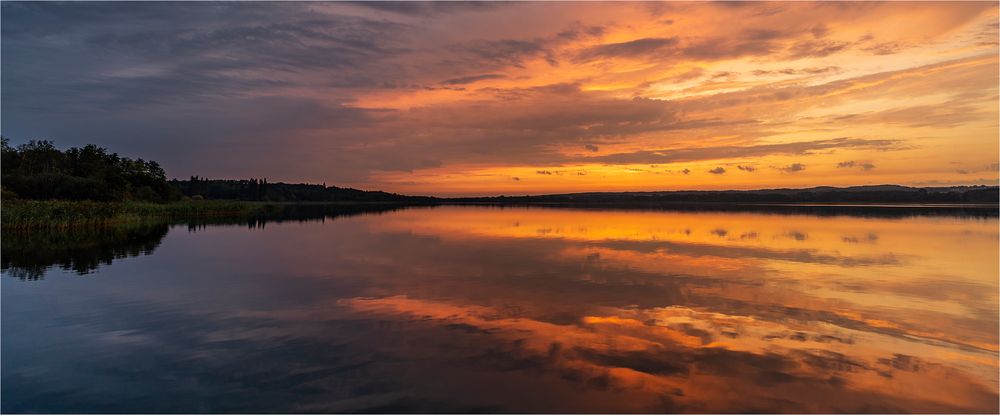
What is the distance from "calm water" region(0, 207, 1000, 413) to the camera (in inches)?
357

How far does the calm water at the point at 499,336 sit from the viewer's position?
9.08 metres

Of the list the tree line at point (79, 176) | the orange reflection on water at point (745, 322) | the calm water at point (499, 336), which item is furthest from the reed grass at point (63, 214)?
the orange reflection on water at point (745, 322)

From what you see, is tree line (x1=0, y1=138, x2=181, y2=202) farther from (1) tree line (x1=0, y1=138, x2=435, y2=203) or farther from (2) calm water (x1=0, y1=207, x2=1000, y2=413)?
(2) calm water (x1=0, y1=207, x2=1000, y2=413)

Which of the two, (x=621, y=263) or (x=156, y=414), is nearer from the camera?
(x=156, y=414)

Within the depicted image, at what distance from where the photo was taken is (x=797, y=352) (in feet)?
37.9

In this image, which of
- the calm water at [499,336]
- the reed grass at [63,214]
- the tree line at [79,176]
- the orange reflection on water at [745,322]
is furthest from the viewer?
the tree line at [79,176]

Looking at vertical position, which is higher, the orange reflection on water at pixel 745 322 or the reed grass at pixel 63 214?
the reed grass at pixel 63 214

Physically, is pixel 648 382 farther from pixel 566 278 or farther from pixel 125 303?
pixel 125 303

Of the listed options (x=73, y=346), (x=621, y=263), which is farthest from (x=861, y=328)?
(x=73, y=346)

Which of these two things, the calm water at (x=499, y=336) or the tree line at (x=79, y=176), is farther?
the tree line at (x=79, y=176)

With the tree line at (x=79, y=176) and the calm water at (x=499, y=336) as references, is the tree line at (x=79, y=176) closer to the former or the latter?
the tree line at (x=79, y=176)

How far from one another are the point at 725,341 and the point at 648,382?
3.74 meters

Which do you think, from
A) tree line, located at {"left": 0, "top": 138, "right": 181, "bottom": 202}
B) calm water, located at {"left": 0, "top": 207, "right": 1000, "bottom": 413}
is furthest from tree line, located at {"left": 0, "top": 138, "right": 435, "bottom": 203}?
calm water, located at {"left": 0, "top": 207, "right": 1000, "bottom": 413}

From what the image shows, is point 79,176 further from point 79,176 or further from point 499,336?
point 499,336
